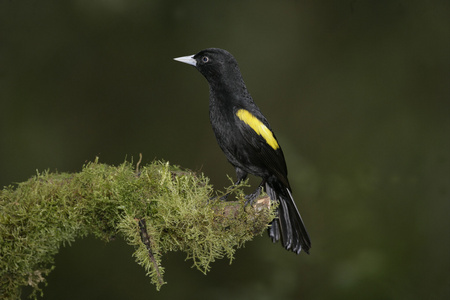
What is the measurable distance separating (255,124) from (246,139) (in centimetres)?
12

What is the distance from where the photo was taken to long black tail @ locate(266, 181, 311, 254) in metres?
2.97

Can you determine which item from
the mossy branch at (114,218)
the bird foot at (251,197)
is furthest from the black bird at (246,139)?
the mossy branch at (114,218)

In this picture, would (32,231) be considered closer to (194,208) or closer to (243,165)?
(194,208)

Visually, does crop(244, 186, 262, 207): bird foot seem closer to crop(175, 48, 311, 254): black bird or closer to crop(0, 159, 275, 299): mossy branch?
crop(0, 159, 275, 299): mossy branch

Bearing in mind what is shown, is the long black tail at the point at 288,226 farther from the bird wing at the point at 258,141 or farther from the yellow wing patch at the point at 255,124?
the yellow wing patch at the point at 255,124

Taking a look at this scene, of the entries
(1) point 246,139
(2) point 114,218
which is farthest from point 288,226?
(2) point 114,218

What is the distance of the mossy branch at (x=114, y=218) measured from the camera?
208cm

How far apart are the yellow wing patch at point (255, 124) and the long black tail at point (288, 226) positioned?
0.34 meters

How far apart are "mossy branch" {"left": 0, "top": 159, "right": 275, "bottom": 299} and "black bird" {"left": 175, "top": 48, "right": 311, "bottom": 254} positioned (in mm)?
645

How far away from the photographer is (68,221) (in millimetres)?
2146

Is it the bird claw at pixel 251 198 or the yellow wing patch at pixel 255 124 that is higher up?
the yellow wing patch at pixel 255 124

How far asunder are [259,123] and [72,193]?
1.31 metres

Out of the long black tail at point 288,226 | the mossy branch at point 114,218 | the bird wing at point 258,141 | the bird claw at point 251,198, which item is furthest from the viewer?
the long black tail at point 288,226

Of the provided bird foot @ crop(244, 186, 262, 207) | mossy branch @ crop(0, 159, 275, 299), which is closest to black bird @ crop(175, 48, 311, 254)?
bird foot @ crop(244, 186, 262, 207)
